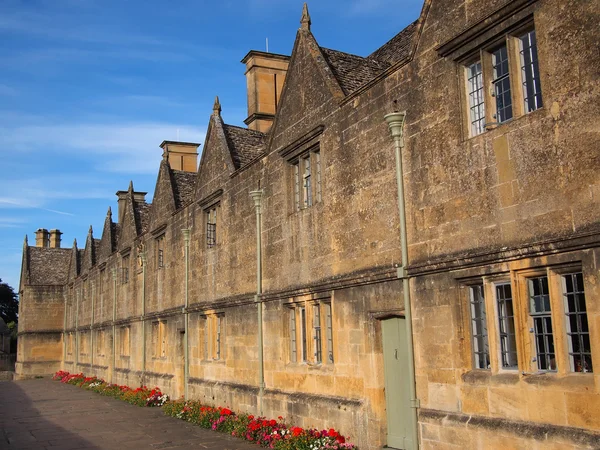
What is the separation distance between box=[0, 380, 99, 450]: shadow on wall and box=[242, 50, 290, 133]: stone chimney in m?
10.8

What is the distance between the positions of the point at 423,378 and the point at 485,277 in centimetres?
196

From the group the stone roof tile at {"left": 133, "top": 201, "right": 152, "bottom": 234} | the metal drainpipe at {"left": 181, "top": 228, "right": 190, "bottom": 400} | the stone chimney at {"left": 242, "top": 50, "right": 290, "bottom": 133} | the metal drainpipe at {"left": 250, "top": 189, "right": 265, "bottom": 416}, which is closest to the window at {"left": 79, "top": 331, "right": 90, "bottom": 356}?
the stone roof tile at {"left": 133, "top": 201, "right": 152, "bottom": 234}

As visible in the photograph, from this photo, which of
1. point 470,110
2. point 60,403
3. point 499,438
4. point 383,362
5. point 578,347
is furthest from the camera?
point 60,403

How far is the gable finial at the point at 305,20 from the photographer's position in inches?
537

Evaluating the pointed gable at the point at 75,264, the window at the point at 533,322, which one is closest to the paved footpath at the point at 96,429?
the window at the point at 533,322

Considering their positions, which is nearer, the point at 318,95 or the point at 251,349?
the point at 318,95

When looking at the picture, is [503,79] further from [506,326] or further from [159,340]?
[159,340]

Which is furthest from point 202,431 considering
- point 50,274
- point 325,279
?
point 50,274

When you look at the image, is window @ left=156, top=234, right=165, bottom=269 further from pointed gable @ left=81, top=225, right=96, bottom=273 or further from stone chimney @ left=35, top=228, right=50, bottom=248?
stone chimney @ left=35, top=228, right=50, bottom=248

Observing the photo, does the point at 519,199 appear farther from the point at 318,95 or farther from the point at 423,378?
the point at 318,95

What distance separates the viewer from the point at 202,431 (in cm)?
1500

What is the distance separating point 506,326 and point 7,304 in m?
78.1

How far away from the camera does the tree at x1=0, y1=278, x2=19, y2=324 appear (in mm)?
75625

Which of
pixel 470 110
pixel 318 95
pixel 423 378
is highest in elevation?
pixel 318 95
